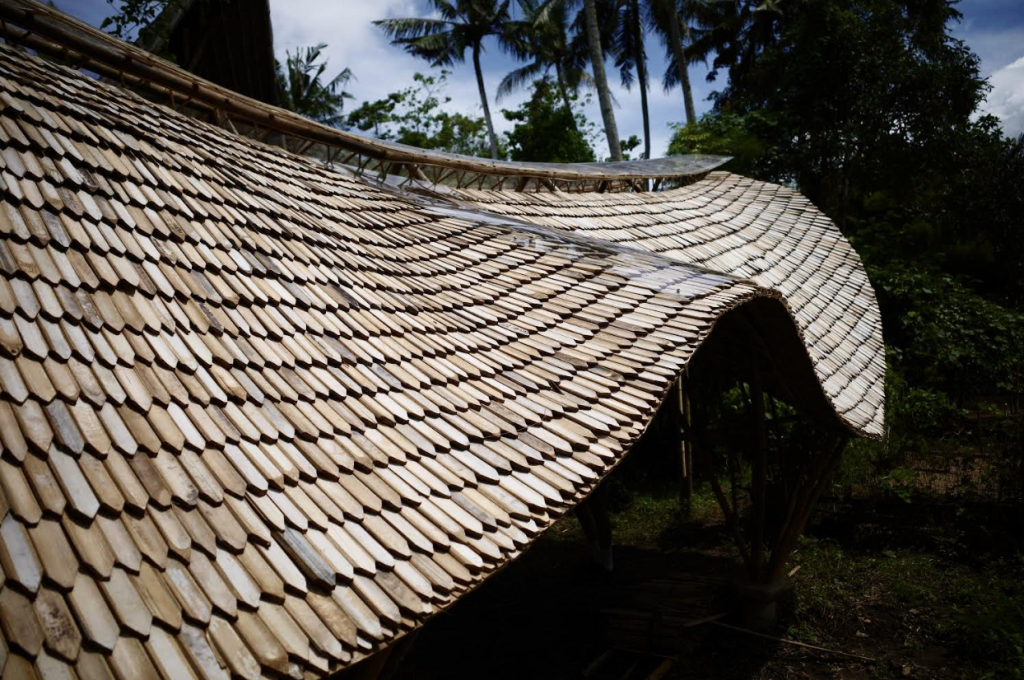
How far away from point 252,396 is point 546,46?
2622 centimetres

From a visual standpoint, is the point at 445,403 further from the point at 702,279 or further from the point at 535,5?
the point at 535,5

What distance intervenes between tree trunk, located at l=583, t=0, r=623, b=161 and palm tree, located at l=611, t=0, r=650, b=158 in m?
9.21

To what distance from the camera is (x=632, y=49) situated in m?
25.3

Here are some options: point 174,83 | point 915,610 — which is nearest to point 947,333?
point 915,610

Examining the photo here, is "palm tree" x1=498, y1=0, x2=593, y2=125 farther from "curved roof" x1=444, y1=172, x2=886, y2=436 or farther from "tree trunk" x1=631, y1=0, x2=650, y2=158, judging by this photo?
"curved roof" x1=444, y1=172, x2=886, y2=436

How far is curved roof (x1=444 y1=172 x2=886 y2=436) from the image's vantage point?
5.67 metres

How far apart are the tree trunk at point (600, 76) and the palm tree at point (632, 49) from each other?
363 inches

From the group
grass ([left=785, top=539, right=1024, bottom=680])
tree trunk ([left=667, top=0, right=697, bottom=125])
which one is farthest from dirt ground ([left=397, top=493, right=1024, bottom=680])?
tree trunk ([left=667, top=0, right=697, bottom=125])

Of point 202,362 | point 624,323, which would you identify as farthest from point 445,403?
point 624,323

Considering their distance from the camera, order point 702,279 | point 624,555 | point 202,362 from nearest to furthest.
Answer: point 202,362, point 702,279, point 624,555

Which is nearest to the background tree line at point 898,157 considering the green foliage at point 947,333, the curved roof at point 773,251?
the green foliage at point 947,333

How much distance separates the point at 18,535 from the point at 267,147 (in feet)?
11.1

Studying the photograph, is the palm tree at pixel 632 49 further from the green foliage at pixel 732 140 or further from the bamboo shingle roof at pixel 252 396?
the bamboo shingle roof at pixel 252 396

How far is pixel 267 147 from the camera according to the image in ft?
15.0
